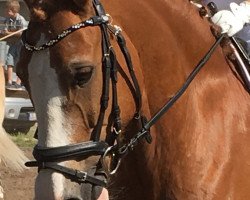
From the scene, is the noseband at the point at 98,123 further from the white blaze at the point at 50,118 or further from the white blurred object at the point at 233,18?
the white blurred object at the point at 233,18

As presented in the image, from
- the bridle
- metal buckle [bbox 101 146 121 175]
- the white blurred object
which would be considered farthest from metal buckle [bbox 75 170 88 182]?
the white blurred object

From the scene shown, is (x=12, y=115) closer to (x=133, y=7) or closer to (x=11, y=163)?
(x=11, y=163)

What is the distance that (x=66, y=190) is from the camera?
3246 mm

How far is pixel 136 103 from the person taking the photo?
3523mm

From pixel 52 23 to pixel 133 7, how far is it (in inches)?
20.4

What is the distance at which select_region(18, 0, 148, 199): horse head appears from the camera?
3.24 m

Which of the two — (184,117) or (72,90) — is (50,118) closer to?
(72,90)

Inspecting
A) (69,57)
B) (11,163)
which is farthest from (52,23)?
(11,163)

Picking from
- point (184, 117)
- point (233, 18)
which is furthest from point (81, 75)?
point (233, 18)

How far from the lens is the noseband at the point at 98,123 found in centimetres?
322

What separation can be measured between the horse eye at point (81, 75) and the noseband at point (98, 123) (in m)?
0.10

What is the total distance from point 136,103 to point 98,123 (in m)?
0.28

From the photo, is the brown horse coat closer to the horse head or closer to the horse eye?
the horse head

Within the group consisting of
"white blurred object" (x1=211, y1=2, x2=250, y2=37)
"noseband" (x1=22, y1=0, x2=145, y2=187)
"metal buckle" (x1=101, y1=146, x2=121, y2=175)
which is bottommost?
"metal buckle" (x1=101, y1=146, x2=121, y2=175)
